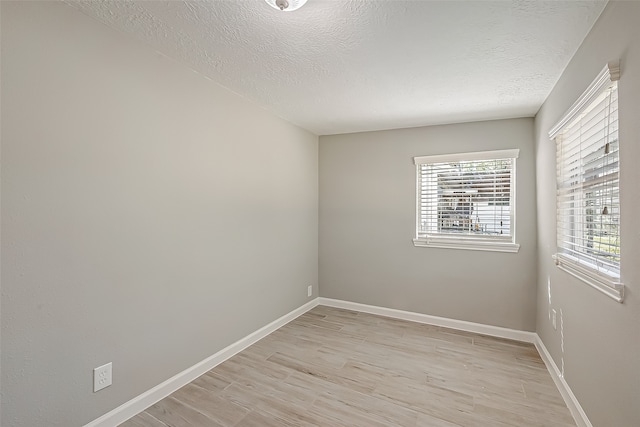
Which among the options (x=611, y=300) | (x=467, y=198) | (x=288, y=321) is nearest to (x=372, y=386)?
(x=288, y=321)

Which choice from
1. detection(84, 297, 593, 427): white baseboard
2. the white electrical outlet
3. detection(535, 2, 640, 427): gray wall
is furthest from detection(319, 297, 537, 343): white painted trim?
the white electrical outlet

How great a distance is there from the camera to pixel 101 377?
1.72m

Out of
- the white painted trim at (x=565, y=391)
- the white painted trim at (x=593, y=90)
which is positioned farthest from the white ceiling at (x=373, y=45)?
the white painted trim at (x=565, y=391)

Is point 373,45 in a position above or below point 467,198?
above

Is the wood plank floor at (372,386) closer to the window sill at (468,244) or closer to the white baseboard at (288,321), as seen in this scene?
the white baseboard at (288,321)

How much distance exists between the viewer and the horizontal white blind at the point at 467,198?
3209mm

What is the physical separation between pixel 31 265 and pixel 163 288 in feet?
2.49

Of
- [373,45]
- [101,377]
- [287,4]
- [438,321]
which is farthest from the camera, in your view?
[438,321]

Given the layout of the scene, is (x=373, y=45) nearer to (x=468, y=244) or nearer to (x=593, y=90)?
(x=593, y=90)

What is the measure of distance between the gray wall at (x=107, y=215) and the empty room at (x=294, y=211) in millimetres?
11

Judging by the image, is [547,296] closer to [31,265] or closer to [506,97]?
[506,97]

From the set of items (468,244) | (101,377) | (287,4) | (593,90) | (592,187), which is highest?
(287,4)

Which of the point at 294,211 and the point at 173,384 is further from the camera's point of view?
the point at 294,211

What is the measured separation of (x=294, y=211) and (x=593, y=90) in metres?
2.78
